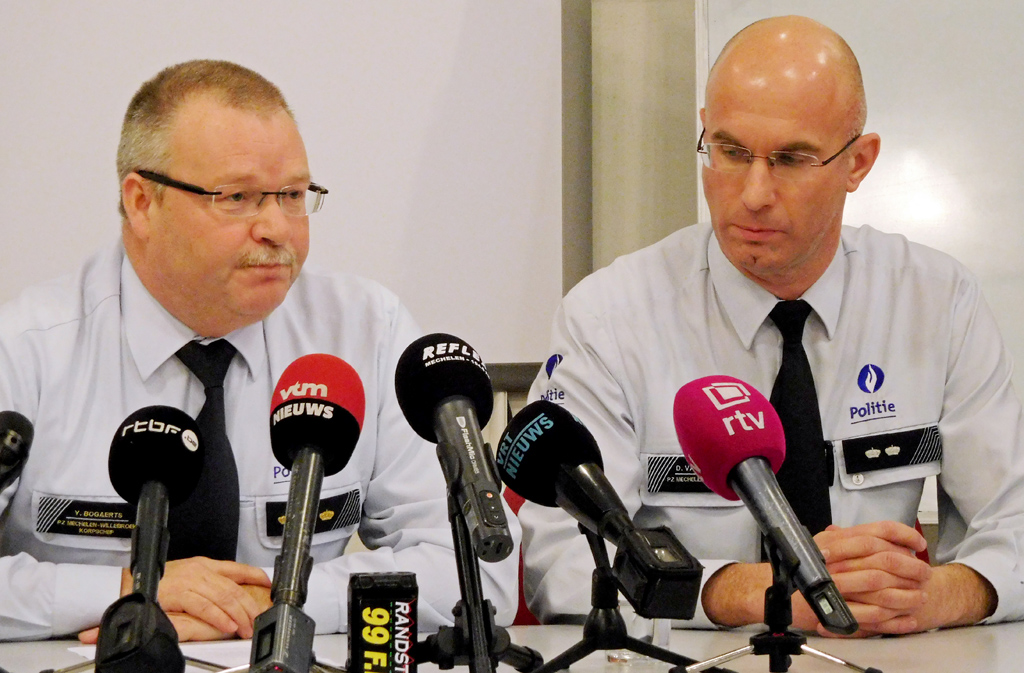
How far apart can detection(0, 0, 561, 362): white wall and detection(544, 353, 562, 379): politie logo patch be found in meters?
0.85

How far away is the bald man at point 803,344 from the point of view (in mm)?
2070

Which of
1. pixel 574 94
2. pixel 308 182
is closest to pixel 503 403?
pixel 574 94

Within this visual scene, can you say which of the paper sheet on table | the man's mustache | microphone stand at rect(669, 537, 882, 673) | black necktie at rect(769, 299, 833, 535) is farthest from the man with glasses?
microphone stand at rect(669, 537, 882, 673)

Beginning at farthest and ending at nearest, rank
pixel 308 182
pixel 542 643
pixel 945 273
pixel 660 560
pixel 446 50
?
pixel 446 50, pixel 945 273, pixel 308 182, pixel 542 643, pixel 660 560

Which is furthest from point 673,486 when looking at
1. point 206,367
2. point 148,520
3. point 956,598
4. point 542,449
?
point 148,520

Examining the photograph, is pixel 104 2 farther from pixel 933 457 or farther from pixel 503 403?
pixel 933 457

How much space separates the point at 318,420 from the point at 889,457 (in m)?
1.44

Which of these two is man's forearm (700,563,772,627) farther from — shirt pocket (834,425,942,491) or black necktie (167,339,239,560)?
black necktie (167,339,239,560)

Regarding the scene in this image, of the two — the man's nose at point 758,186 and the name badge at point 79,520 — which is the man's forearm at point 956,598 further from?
the name badge at point 79,520

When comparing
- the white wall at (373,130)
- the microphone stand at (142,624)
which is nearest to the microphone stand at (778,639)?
the microphone stand at (142,624)

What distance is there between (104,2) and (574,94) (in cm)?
134

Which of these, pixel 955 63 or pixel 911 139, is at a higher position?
pixel 955 63

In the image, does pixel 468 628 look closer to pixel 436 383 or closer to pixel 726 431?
pixel 436 383

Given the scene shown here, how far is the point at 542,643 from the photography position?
1674mm
